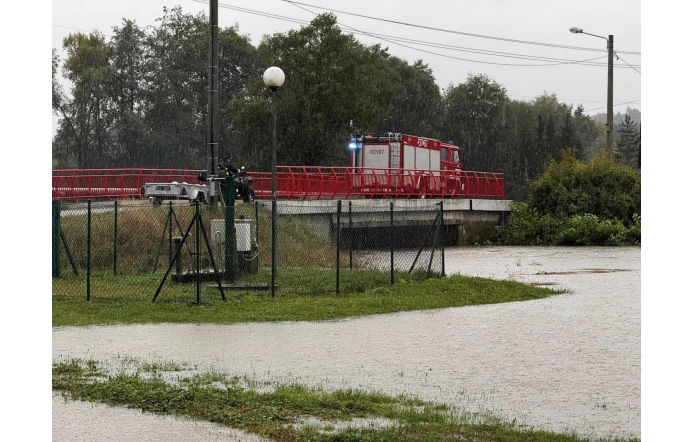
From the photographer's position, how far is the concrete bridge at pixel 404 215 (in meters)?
35.3

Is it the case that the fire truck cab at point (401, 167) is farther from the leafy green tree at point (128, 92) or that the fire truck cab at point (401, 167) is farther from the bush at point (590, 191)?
the leafy green tree at point (128, 92)

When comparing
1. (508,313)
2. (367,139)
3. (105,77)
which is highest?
(105,77)

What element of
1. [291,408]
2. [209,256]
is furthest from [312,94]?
[291,408]

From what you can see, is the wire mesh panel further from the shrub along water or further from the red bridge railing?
the shrub along water

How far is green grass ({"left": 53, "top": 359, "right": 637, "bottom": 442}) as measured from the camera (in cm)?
802

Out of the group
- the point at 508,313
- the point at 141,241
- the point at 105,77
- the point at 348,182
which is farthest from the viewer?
the point at 105,77

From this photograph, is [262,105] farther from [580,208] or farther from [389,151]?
[580,208]

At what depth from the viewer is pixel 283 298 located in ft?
61.7

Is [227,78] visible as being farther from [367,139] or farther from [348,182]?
[348,182]

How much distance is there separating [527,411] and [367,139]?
35365 millimetres

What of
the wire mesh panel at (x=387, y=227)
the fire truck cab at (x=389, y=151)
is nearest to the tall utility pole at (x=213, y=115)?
the wire mesh panel at (x=387, y=227)

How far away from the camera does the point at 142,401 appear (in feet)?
30.4
